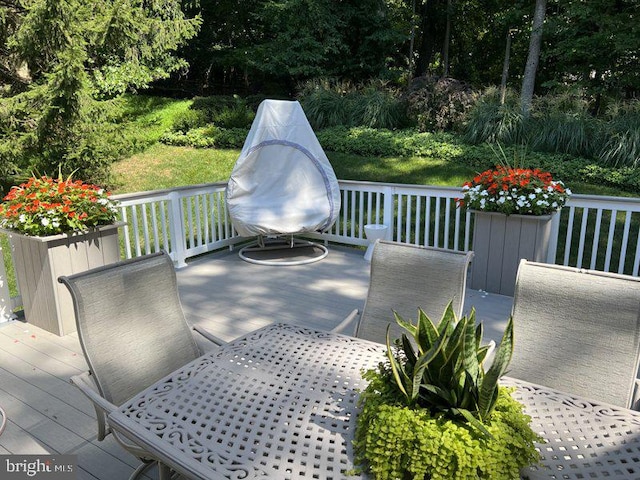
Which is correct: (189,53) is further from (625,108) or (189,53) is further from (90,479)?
(90,479)

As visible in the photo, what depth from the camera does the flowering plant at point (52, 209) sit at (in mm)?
3666

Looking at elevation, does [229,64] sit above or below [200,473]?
above

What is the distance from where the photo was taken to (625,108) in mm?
7984

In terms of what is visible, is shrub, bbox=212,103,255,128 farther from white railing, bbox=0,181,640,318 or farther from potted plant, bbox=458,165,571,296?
potted plant, bbox=458,165,571,296

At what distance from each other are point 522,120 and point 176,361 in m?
7.84

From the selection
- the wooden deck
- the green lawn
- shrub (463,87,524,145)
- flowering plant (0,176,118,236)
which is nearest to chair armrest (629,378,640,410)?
the wooden deck

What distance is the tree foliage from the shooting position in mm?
7039

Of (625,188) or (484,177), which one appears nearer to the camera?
(484,177)

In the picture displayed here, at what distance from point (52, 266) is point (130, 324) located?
1794 mm

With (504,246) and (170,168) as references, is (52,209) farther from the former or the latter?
(170,168)

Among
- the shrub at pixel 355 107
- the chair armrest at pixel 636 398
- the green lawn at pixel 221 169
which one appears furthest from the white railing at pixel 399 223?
the shrub at pixel 355 107

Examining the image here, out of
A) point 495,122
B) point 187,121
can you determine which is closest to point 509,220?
point 495,122

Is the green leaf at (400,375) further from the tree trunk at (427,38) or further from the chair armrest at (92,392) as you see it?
the tree trunk at (427,38)

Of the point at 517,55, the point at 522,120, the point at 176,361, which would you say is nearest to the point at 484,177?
the point at 176,361
